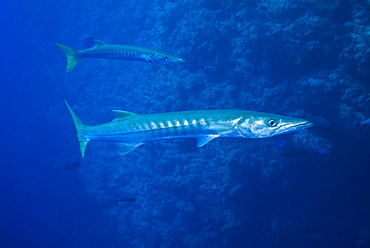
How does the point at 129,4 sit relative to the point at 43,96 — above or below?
above

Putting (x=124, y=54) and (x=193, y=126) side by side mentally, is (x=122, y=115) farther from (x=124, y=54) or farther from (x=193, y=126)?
(x=124, y=54)

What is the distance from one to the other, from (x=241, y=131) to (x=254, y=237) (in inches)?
244

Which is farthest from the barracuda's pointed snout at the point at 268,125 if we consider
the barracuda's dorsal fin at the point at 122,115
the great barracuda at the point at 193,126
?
the barracuda's dorsal fin at the point at 122,115

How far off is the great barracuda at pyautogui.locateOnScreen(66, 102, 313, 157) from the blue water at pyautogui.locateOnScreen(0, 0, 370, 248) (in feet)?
7.59

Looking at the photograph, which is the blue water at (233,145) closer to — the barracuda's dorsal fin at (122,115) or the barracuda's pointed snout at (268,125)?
the barracuda's pointed snout at (268,125)

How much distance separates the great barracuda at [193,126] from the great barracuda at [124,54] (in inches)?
90.3

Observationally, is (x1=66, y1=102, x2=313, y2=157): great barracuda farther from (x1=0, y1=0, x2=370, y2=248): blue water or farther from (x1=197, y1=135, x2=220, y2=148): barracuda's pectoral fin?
(x1=0, y1=0, x2=370, y2=248): blue water

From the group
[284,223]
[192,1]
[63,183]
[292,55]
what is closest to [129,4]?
[192,1]

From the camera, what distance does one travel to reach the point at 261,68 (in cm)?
765

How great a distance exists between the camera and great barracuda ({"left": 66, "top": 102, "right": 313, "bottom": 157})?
11.5 ft

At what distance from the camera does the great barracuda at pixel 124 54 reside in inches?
229

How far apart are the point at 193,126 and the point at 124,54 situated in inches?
151

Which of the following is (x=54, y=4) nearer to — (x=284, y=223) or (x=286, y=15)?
(x=286, y=15)

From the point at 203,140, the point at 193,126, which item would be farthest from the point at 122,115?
the point at 203,140
